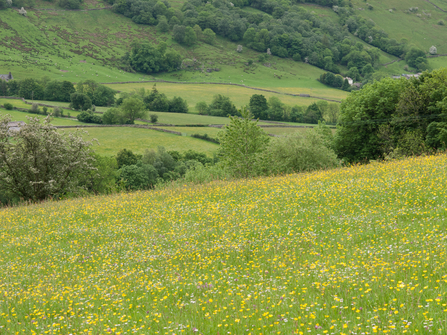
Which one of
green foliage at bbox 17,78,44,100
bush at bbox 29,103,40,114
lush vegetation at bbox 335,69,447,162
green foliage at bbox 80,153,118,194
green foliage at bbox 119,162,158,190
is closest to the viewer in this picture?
lush vegetation at bbox 335,69,447,162

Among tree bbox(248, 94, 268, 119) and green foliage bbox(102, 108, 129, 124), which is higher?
tree bbox(248, 94, 268, 119)

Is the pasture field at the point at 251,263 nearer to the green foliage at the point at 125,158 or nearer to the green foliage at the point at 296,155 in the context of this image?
the green foliage at the point at 296,155

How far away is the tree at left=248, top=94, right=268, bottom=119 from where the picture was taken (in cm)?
16338

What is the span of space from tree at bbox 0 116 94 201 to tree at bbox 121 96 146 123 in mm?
103729

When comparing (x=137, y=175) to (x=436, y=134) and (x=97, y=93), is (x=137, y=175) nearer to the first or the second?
(x=436, y=134)

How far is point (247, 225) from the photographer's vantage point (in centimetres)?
1327

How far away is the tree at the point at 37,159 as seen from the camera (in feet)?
115

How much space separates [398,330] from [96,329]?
18.6 ft

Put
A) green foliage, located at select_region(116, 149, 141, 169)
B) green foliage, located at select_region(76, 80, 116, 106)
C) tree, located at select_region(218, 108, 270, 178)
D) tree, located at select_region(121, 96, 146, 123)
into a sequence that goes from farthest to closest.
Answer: green foliage, located at select_region(76, 80, 116, 106) < tree, located at select_region(121, 96, 146, 123) < green foliage, located at select_region(116, 149, 141, 169) < tree, located at select_region(218, 108, 270, 178)

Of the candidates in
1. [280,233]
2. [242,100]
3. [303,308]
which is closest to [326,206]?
[280,233]

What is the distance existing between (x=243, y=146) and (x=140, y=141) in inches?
2778

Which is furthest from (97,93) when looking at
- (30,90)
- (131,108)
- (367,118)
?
(367,118)

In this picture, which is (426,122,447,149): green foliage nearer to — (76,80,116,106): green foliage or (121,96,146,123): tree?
(121,96,146,123): tree

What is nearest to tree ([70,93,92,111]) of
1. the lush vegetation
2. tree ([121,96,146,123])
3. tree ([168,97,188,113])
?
tree ([121,96,146,123])
